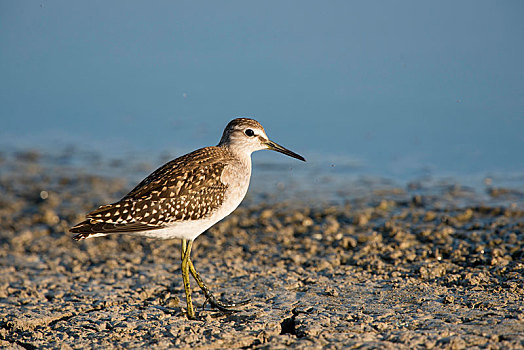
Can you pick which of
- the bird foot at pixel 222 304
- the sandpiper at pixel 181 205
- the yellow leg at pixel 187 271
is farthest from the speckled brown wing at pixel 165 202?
the bird foot at pixel 222 304

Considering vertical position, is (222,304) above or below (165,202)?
below

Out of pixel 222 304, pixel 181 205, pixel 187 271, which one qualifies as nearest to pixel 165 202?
pixel 181 205

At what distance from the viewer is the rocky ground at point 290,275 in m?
4.79

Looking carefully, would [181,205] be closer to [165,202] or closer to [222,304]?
[165,202]

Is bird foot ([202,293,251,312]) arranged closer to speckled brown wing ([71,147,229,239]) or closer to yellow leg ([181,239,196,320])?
yellow leg ([181,239,196,320])

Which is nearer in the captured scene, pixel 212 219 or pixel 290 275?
pixel 212 219

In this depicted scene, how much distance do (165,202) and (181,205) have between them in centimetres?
15

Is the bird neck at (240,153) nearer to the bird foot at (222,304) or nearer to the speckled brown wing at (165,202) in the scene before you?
the speckled brown wing at (165,202)

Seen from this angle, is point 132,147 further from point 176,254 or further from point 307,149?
point 176,254

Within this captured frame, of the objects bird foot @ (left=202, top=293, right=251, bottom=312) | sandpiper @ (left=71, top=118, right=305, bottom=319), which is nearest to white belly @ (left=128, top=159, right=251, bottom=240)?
sandpiper @ (left=71, top=118, right=305, bottom=319)

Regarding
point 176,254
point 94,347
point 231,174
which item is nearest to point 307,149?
point 176,254

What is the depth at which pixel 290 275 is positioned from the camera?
6441mm

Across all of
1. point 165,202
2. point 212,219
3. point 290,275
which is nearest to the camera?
point 165,202

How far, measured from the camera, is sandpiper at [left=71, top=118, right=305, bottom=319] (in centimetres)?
559
